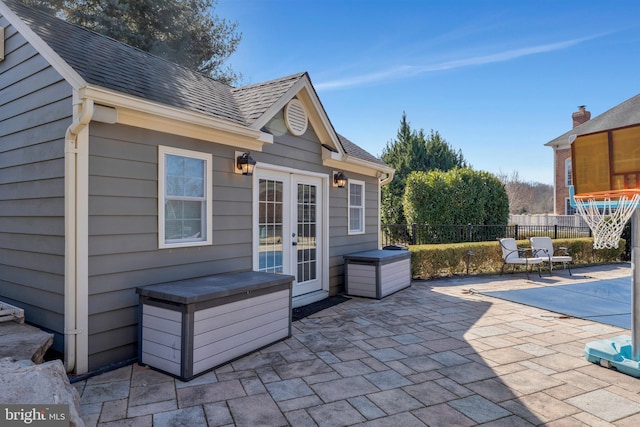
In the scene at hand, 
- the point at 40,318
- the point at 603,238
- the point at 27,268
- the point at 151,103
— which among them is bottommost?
the point at 40,318

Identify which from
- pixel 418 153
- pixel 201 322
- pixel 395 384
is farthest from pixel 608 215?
pixel 418 153

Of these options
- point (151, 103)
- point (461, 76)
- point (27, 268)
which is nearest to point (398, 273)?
point (151, 103)

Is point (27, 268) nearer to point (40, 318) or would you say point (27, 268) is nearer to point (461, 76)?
point (40, 318)

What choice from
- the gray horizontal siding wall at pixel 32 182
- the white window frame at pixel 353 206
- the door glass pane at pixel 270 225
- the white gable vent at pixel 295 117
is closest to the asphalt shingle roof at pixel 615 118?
the white window frame at pixel 353 206

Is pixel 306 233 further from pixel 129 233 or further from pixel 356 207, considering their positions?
pixel 129 233

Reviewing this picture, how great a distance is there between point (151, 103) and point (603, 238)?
4.63m

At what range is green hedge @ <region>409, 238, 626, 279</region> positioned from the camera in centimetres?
810

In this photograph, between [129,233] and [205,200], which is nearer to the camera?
[129,233]

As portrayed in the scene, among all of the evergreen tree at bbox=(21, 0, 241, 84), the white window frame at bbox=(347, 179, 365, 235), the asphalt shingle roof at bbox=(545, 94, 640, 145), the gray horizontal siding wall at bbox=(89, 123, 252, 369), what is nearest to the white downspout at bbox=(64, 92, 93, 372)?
the gray horizontal siding wall at bbox=(89, 123, 252, 369)

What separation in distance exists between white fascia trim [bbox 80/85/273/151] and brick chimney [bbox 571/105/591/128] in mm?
21890

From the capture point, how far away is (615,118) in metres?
17.8

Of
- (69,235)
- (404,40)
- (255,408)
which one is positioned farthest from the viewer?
(404,40)

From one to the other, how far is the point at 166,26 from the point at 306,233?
9.98 m

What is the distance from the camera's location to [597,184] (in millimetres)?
3238
